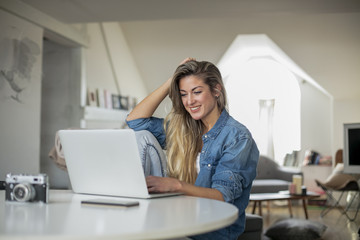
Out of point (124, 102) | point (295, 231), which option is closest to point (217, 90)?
point (295, 231)

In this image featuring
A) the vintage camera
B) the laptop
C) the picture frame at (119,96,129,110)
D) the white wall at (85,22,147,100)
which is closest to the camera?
the vintage camera

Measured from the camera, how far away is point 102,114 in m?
7.02


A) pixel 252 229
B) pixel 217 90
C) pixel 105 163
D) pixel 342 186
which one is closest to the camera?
pixel 105 163

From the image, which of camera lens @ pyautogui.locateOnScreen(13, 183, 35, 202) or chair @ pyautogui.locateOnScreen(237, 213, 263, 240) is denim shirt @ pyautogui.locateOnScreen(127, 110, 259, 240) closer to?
camera lens @ pyautogui.locateOnScreen(13, 183, 35, 202)

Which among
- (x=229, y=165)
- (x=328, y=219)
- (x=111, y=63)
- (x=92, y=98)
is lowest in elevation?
(x=328, y=219)

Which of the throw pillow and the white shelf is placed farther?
the white shelf

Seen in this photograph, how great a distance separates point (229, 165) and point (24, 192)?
783mm

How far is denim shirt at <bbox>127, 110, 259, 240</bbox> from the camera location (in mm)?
1837

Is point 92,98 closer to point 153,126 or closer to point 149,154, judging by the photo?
point 153,126

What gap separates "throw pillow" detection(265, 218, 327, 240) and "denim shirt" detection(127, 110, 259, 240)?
2.89 metres

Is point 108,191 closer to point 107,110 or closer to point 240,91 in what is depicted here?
point 107,110

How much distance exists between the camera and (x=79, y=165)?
176cm

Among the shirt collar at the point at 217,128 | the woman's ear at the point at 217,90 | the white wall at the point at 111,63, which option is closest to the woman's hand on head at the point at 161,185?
the shirt collar at the point at 217,128

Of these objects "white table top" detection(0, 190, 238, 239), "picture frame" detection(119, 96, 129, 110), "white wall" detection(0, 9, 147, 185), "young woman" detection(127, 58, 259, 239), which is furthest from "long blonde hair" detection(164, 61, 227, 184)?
"picture frame" detection(119, 96, 129, 110)
